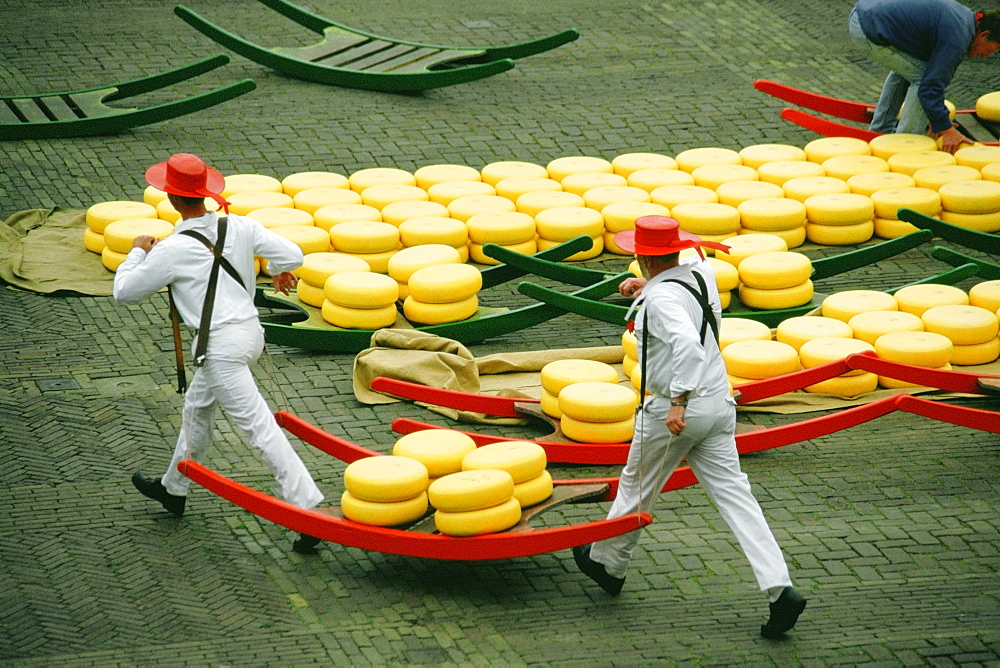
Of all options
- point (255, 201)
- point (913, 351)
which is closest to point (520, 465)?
point (913, 351)

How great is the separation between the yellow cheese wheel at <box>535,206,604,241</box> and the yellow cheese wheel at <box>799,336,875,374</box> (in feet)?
7.38

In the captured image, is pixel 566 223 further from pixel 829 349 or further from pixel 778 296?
pixel 829 349

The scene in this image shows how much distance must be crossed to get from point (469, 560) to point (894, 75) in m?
7.21

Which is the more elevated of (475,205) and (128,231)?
(475,205)

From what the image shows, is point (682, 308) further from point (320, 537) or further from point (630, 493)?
point (320, 537)

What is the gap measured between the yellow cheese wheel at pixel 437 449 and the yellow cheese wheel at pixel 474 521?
29cm

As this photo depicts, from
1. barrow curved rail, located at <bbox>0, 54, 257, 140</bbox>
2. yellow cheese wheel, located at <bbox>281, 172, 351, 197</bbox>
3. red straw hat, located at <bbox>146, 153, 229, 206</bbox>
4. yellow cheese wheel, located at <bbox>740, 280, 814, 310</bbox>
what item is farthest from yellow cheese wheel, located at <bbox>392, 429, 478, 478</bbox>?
barrow curved rail, located at <bbox>0, 54, 257, 140</bbox>

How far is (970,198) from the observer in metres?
10.0

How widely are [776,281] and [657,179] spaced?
1983 mm

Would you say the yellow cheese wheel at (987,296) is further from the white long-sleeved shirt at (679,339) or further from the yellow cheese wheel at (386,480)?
the yellow cheese wheel at (386,480)

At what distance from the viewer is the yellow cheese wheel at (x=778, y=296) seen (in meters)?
8.70

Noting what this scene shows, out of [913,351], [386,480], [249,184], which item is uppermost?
[913,351]

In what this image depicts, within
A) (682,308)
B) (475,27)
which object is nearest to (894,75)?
(475,27)

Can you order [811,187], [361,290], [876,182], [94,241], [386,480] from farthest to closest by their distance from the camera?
1. [876,182]
2. [811,187]
3. [94,241]
4. [361,290]
5. [386,480]
